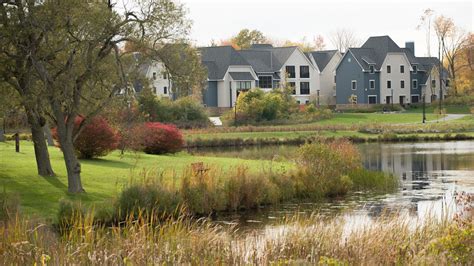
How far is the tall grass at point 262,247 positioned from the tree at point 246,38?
4625 inches

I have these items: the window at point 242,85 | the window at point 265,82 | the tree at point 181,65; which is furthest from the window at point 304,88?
the tree at point 181,65

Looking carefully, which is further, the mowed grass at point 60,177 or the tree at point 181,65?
the tree at point 181,65

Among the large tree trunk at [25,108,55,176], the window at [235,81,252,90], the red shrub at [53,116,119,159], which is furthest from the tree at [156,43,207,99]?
the window at [235,81,252,90]

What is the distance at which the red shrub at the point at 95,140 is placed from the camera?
38.1 m

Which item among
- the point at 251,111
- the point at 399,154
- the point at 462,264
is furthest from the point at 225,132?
the point at 462,264

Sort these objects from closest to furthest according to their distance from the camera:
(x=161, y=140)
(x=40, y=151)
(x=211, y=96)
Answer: (x=40, y=151) < (x=161, y=140) < (x=211, y=96)

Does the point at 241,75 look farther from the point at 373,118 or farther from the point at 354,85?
the point at 373,118

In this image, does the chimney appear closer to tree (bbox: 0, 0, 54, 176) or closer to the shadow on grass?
the shadow on grass

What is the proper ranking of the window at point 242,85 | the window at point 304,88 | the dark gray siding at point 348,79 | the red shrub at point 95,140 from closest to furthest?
the red shrub at point 95,140, the window at point 242,85, the dark gray siding at point 348,79, the window at point 304,88

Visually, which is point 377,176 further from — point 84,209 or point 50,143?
point 50,143

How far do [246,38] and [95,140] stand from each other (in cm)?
10007

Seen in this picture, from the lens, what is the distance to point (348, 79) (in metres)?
106

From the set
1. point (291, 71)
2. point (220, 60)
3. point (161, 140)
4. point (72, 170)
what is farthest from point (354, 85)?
point (72, 170)

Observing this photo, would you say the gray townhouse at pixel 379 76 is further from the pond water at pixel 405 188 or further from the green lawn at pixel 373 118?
the pond water at pixel 405 188
